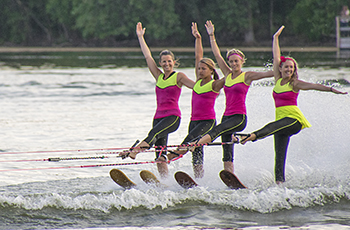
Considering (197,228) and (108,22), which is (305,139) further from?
(108,22)

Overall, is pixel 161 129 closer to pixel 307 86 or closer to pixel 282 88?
pixel 282 88

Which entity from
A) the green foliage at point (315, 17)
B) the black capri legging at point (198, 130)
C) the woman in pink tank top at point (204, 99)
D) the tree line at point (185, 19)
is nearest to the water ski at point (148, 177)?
the woman in pink tank top at point (204, 99)

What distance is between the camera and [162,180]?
7934 millimetres

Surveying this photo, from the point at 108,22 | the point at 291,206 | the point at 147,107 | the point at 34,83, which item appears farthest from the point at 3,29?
the point at 291,206

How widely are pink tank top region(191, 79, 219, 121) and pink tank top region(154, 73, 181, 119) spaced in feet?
0.79

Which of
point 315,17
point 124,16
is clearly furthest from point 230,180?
point 124,16

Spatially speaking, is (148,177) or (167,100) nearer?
(167,100)

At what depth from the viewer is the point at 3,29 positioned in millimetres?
67438

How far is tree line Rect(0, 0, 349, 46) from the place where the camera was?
5262 cm

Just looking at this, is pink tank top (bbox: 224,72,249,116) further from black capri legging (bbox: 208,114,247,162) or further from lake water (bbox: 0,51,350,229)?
lake water (bbox: 0,51,350,229)

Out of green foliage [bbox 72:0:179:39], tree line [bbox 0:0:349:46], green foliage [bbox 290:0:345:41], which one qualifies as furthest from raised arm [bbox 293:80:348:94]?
green foliage [bbox 72:0:179:39]

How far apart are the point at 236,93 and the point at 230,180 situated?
1112 millimetres

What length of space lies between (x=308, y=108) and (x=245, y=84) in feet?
14.2

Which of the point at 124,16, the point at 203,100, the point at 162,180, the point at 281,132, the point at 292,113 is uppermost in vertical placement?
the point at 124,16
